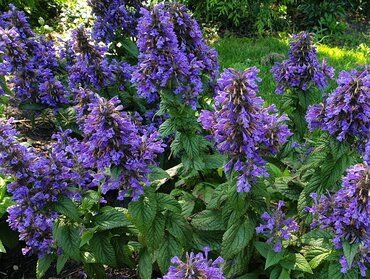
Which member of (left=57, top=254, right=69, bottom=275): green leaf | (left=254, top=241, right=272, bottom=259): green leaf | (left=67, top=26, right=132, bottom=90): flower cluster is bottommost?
(left=57, top=254, right=69, bottom=275): green leaf

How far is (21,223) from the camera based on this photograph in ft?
9.37

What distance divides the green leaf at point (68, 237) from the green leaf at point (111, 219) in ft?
0.47

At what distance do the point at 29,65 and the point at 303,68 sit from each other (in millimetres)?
2256

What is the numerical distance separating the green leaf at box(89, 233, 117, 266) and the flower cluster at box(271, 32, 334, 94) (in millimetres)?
1695

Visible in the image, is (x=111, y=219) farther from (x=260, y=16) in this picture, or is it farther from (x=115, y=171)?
(x=260, y=16)

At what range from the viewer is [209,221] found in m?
2.83

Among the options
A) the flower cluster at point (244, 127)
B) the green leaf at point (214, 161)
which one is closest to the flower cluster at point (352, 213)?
the flower cluster at point (244, 127)

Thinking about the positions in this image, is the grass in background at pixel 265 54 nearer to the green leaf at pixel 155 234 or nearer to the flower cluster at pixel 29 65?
the flower cluster at pixel 29 65

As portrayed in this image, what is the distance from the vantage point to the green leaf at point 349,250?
7.06 ft

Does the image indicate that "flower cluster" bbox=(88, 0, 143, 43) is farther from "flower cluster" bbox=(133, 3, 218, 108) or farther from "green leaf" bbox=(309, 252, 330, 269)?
"green leaf" bbox=(309, 252, 330, 269)

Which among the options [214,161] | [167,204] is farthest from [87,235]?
[214,161]

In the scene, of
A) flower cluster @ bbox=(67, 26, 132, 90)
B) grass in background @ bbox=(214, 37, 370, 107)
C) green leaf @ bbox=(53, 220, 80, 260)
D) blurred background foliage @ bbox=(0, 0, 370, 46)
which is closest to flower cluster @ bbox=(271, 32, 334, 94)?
flower cluster @ bbox=(67, 26, 132, 90)

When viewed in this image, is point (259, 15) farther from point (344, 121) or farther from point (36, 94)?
point (344, 121)

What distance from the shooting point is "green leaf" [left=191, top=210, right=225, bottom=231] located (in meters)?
2.79
